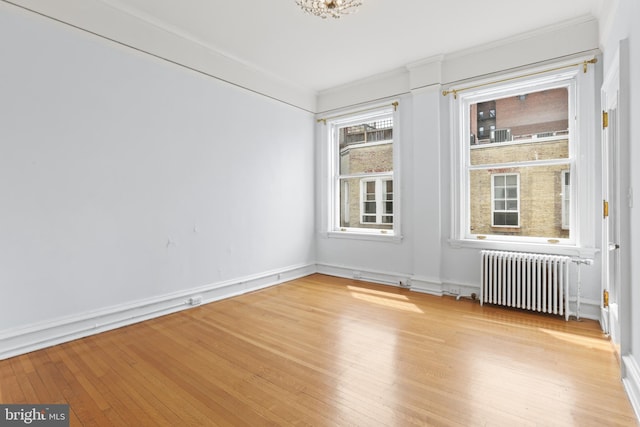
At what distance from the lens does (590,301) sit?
11.4 feet

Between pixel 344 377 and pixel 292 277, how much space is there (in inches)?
123

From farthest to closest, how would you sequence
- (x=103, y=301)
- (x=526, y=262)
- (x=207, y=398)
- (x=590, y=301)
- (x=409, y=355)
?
(x=526, y=262), (x=590, y=301), (x=103, y=301), (x=409, y=355), (x=207, y=398)

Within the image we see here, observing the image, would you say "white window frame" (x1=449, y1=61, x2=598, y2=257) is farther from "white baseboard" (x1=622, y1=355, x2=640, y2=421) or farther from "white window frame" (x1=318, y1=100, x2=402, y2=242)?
"white baseboard" (x1=622, y1=355, x2=640, y2=421)

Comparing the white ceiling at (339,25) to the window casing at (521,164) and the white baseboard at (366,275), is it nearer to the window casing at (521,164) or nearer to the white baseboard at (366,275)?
the window casing at (521,164)

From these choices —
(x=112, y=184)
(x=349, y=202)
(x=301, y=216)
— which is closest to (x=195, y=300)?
(x=112, y=184)

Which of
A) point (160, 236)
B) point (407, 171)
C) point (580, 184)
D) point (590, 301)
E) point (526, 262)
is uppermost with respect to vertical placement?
point (407, 171)

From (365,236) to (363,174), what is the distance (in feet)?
3.41

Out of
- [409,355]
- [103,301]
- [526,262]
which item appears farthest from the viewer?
[526,262]

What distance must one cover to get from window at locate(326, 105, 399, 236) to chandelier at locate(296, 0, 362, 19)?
76.0 inches

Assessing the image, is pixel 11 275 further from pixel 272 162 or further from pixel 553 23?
pixel 553 23

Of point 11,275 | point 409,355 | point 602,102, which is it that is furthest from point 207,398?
point 602,102

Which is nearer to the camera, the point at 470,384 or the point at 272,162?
the point at 470,384

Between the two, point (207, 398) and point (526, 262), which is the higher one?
point (526, 262)

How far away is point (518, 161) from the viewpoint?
4.03 meters
